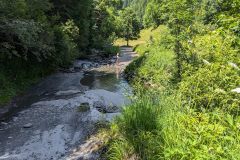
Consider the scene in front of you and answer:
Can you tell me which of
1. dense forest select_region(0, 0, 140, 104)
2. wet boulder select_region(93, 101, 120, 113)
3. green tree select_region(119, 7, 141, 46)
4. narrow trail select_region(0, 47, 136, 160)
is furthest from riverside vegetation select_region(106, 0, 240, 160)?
green tree select_region(119, 7, 141, 46)

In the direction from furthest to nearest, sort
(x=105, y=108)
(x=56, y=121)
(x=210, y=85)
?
(x=105, y=108) < (x=56, y=121) < (x=210, y=85)

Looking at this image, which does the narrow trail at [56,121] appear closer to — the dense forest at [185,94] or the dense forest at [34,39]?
the dense forest at [185,94]

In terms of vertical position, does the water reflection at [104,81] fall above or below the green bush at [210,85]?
below

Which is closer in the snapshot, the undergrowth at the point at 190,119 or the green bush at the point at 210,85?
the undergrowth at the point at 190,119

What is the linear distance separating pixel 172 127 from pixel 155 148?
0.63 meters

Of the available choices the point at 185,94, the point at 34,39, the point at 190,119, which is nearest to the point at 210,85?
the point at 185,94

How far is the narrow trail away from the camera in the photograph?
31.7ft

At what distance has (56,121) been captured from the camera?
12656mm

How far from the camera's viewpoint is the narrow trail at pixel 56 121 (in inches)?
380

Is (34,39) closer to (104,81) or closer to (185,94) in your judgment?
(104,81)

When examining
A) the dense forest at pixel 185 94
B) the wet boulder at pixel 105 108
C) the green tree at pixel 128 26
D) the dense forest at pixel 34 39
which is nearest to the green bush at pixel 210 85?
the dense forest at pixel 185 94

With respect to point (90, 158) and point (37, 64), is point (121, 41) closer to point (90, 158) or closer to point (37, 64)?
point (37, 64)

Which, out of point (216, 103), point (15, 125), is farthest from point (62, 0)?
point (216, 103)

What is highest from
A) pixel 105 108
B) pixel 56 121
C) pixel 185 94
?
pixel 185 94
